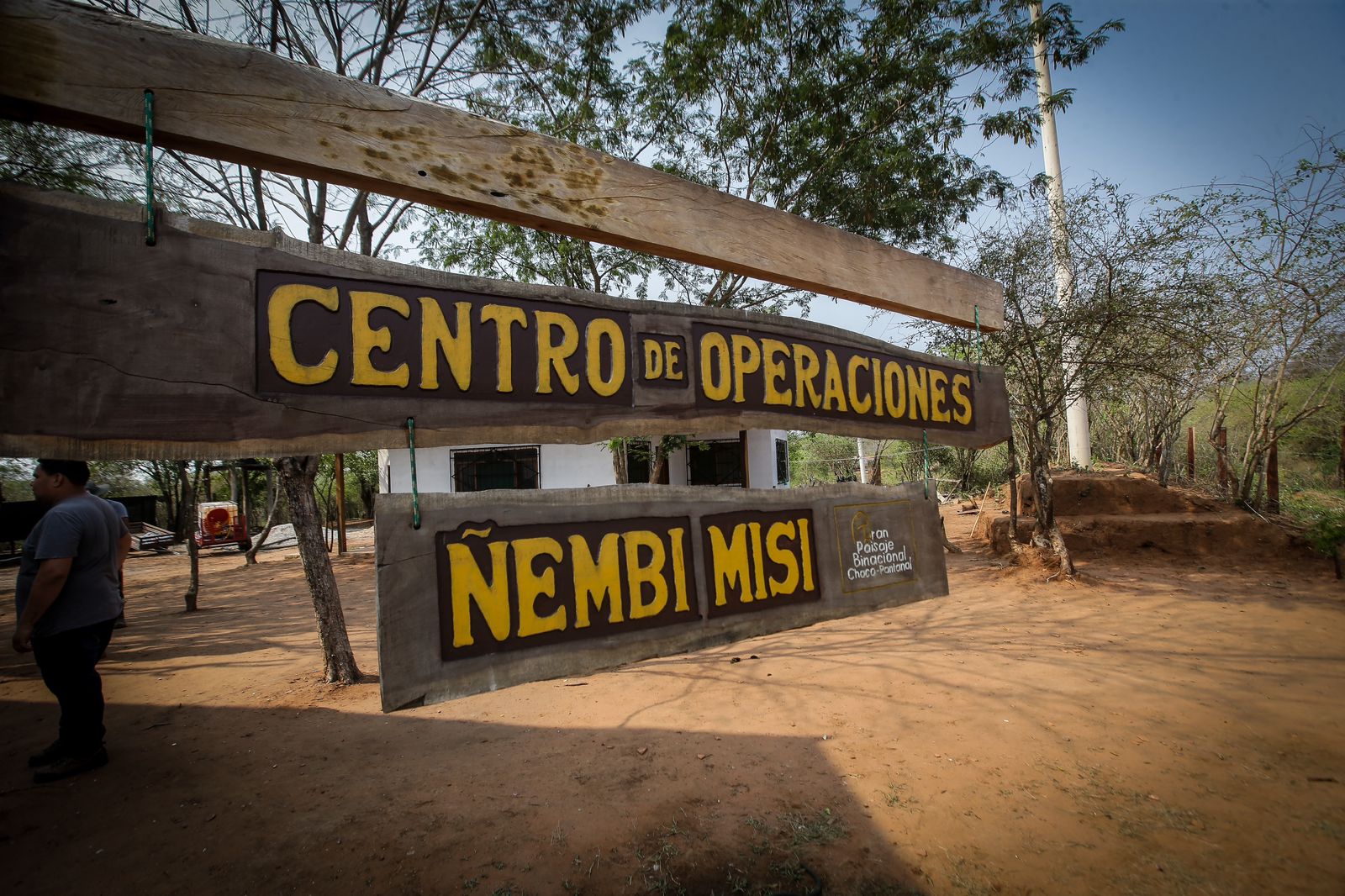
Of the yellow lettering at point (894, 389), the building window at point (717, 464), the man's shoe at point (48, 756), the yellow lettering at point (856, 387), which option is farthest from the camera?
the building window at point (717, 464)

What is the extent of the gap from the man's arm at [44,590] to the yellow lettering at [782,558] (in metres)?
3.90

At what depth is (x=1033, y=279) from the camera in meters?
9.33

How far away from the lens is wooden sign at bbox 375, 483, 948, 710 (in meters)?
1.13

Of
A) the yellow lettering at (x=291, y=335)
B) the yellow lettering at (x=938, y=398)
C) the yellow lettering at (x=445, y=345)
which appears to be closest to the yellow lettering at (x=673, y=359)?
the yellow lettering at (x=445, y=345)

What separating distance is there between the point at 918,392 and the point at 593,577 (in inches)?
55.2

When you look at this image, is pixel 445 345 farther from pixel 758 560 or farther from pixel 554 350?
pixel 758 560

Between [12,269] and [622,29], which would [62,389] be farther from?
[622,29]

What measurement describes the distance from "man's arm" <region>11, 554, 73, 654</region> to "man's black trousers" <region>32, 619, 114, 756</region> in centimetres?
19

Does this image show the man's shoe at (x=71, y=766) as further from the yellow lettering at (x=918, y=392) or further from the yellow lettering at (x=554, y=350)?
the yellow lettering at (x=918, y=392)

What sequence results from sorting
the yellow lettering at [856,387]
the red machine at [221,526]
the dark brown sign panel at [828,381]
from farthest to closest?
1. the red machine at [221,526]
2. the yellow lettering at [856,387]
3. the dark brown sign panel at [828,381]

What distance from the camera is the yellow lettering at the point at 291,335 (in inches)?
41.7

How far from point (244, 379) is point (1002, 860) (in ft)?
11.8

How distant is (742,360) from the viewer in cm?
162

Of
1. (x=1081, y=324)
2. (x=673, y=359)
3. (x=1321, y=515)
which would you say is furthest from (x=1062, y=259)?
(x=673, y=359)
